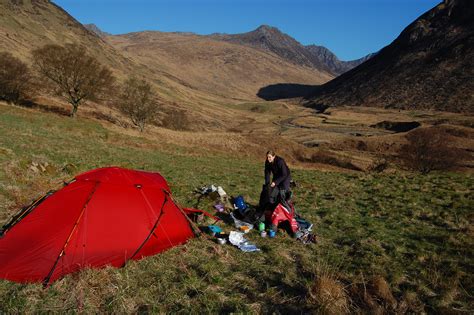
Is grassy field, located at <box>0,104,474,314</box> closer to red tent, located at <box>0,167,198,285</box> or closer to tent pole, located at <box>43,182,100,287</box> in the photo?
tent pole, located at <box>43,182,100,287</box>

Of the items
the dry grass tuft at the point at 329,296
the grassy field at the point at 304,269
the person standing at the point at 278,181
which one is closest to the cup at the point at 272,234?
the grassy field at the point at 304,269

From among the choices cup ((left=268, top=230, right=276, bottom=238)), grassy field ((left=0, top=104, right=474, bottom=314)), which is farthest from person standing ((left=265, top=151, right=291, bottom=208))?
grassy field ((left=0, top=104, right=474, bottom=314))

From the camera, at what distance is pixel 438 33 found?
186875 millimetres

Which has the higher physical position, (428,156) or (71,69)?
(71,69)

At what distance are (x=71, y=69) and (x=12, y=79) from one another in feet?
28.1

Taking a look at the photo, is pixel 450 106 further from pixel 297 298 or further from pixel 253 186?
pixel 297 298

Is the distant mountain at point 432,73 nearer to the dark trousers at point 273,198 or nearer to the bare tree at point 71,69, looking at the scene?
the bare tree at point 71,69

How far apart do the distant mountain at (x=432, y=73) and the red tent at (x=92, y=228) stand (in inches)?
5353

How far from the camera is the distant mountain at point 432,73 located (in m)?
135

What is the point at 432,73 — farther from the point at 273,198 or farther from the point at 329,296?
the point at 329,296

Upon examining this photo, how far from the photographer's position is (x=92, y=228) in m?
8.49

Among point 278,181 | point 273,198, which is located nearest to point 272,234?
point 273,198

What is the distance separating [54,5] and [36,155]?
217m

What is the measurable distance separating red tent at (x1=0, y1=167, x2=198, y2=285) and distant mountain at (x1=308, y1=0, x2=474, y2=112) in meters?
136
